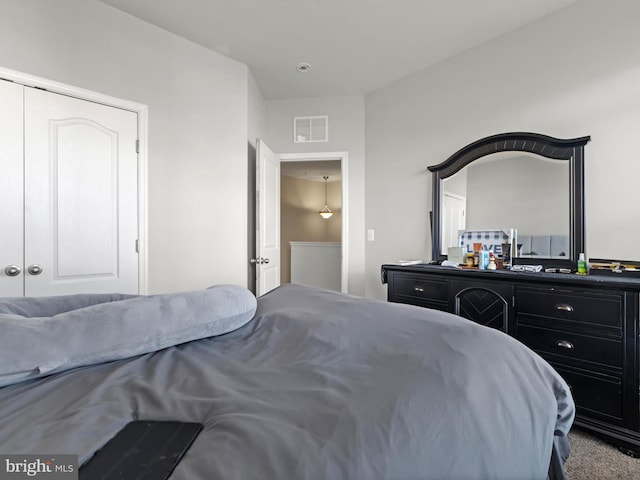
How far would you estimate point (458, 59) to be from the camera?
9.73 feet

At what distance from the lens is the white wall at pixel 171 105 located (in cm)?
211

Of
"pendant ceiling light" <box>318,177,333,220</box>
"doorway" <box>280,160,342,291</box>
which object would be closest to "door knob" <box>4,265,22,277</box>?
"doorway" <box>280,160,342,291</box>

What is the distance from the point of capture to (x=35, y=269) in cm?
205

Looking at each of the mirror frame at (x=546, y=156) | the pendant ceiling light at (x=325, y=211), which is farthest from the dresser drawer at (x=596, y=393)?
the pendant ceiling light at (x=325, y=211)

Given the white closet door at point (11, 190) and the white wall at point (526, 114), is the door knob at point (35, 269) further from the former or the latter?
the white wall at point (526, 114)

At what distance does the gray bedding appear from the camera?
1.62ft

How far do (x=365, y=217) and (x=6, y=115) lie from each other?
9.60 feet

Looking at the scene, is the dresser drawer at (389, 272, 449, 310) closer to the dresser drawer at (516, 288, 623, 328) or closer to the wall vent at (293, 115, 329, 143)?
the dresser drawer at (516, 288, 623, 328)

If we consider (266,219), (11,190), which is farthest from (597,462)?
(11,190)

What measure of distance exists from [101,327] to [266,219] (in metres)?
2.67

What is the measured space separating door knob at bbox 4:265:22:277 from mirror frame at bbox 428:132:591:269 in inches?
117

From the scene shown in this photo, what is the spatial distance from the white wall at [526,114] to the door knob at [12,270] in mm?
2846

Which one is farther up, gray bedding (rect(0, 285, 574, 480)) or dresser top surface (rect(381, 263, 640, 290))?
dresser top surface (rect(381, 263, 640, 290))

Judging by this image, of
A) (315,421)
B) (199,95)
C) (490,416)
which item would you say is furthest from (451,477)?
(199,95)
